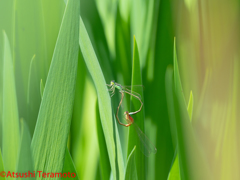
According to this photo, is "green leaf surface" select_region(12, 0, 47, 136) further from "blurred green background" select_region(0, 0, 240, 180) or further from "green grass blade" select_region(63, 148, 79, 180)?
"green grass blade" select_region(63, 148, 79, 180)

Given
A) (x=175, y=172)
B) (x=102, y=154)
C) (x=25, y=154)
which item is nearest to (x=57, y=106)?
(x=25, y=154)

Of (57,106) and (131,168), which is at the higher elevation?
(57,106)

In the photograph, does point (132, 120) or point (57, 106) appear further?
point (132, 120)

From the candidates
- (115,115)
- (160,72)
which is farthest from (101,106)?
(160,72)

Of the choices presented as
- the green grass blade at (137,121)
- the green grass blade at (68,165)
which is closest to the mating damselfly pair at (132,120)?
the green grass blade at (137,121)

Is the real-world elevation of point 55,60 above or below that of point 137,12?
below

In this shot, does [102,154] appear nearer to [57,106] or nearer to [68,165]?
[68,165]

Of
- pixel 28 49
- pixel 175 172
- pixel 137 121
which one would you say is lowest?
pixel 175 172

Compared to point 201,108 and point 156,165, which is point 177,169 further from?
point 201,108
